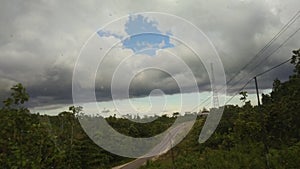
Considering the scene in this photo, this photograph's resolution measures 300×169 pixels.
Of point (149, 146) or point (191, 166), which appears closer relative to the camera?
point (191, 166)

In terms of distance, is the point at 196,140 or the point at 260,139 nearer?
the point at 260,139

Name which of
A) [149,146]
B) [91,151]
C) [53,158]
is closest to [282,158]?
[53,158]

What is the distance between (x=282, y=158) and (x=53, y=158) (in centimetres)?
1277

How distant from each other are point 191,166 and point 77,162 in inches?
581

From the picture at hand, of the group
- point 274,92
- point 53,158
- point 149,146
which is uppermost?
point 274,92

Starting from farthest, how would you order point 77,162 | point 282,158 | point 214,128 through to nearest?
point 214,128, point 77,162, point 282,158

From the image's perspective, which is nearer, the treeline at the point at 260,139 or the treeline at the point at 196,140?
the treeline at the point at 196,140

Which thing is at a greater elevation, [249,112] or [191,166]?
[249,112]

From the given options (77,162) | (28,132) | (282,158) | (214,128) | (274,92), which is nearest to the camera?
(28,132)

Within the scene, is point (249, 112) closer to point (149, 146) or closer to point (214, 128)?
point (214, 128)

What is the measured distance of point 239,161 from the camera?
1827 cm

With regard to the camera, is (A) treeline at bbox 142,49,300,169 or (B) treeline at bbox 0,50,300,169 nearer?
(B) treeline at bbox 0,50,300,169

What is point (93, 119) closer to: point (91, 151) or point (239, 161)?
point (91, 151)

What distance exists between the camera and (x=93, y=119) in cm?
5131
